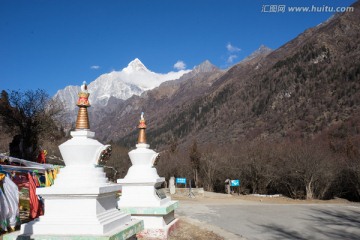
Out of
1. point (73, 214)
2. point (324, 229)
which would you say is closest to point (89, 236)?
point (73, 214)

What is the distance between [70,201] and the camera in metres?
6.07

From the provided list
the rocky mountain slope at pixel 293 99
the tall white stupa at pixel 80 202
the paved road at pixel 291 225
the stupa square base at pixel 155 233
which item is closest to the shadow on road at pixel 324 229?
the paved road at pixel 291 225

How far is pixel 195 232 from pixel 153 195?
2.11 m

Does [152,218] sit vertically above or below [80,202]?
below

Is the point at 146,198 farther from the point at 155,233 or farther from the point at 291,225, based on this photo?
the point at 291,225

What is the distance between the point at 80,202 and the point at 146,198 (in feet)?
12.4

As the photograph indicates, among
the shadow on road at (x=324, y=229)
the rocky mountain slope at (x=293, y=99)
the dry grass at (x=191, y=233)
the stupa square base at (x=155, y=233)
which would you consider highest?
the rocky mountain slope at (x=293, y=99)

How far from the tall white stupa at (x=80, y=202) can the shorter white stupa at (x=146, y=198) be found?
2910 mm

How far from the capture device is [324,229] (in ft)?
46.1

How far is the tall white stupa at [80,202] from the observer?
591 cm

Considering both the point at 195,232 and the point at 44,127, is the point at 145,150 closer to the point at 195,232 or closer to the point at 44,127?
the point at 195,232

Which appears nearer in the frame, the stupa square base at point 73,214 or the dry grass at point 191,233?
the stupa square base at point 73,214

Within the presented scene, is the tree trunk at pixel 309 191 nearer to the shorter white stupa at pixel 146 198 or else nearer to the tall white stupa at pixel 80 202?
the shorter white stupa at pixel 146 198

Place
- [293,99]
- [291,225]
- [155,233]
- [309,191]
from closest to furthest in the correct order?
[155,233] < [291,225] < [309,191] < [293,99]
